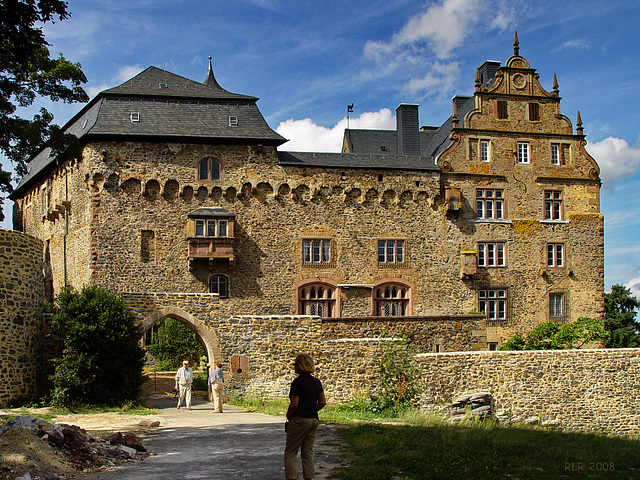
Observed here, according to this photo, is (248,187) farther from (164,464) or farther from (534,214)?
(164,464)

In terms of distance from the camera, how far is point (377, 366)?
63.4 ft

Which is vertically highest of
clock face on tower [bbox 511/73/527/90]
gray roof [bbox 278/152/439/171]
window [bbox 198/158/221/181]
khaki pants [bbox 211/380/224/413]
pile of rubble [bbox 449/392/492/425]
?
clock face on tower [bbox 511/73/527/90]

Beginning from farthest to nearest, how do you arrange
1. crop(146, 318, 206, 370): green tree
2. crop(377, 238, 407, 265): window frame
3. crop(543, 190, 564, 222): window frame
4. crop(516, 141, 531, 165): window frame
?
crop(543, 190, 564, 222): window frame
crop(516, 141, 531, 165): window frame
crop(377, 238, 407, 265): window frame
crop(146, 318, 206, 370): green tree

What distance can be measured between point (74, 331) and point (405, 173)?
17.2 meters

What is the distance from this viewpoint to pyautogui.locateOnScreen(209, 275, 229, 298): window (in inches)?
1083

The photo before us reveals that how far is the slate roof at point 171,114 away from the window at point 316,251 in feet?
14.8

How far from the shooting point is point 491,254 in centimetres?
3069

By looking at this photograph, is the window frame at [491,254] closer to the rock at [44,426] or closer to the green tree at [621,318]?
the green tree at [621,318]

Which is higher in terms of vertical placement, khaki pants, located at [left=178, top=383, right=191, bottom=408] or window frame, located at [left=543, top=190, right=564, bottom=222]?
window frame, located at [left=543, top=190, right=564, bottom=222]

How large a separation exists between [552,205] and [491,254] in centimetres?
396

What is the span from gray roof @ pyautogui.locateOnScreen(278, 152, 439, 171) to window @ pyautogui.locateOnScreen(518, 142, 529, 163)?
4254 millimetres

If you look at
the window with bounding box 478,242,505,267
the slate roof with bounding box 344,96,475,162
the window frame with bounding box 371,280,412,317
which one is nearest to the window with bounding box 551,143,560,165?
the slate roof with bounding box 344,96,475,162

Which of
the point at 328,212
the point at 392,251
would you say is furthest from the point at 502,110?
the point at 328,212

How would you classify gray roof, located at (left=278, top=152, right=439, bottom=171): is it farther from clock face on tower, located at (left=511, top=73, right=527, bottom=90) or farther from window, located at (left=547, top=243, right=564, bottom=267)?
window, located at (left=547, top=243, right=564, bottom=267)
